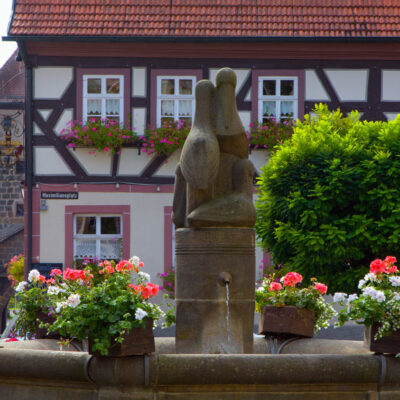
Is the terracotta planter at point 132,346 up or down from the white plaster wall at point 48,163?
down

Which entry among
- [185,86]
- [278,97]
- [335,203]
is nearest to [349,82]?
[278,97]

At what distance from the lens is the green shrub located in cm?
1378

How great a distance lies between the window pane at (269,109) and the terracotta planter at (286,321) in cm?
1068

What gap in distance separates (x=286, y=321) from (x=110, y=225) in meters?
10.9

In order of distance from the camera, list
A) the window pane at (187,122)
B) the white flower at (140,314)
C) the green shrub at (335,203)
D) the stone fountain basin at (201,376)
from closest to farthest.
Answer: the stone fountain basin at (201,376) → the white flower at (140,314) → the green shrub at (335,203) → the window pane at (187,122)

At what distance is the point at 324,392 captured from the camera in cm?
542

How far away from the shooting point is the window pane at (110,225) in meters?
18.1

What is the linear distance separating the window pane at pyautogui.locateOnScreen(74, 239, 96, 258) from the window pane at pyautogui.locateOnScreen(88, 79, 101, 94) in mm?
2998

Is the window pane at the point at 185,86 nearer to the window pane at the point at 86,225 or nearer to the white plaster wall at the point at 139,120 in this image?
the white plaster wall at the point at 139,120

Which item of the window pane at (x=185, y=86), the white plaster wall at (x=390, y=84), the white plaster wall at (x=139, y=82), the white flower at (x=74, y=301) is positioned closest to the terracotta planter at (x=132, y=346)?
the white flower at (x=74, y=301)

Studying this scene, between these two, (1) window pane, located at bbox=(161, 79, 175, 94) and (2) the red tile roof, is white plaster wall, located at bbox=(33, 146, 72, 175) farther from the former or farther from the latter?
(1) window pane, located at bbox=(161, 79, 175, 94)

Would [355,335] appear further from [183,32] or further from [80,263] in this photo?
[183,32]

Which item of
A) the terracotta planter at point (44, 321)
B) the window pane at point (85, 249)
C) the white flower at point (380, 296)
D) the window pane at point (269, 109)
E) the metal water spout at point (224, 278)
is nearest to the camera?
the white flower at point (380, 296)

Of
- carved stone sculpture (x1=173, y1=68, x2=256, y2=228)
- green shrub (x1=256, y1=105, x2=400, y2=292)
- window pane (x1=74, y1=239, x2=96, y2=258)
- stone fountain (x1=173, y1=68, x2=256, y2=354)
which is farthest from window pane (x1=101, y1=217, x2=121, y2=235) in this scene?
stone fountain (x1=173, y1=68, x2=256, y2=354)
